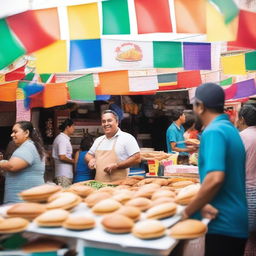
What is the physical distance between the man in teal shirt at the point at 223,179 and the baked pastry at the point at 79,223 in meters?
0.59

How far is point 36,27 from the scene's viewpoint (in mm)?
3670

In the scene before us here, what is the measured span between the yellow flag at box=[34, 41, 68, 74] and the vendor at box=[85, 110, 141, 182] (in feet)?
4.09

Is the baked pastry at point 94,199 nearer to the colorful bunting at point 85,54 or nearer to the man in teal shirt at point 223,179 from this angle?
the man in teal shirt at point 223,179

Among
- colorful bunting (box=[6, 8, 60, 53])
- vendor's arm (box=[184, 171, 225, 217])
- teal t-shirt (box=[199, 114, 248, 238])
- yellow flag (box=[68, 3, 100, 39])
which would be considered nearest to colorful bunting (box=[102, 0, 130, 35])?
yellow flag (box=[68, 3, 100, 39])

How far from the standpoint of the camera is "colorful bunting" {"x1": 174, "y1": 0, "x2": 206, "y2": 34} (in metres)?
3.94

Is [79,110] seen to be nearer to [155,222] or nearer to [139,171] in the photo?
[139,171]

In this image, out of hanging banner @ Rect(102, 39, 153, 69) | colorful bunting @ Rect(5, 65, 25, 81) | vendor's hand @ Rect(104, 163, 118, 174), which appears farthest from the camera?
colorful bunting @ Rect(5, 65, 25, 81)

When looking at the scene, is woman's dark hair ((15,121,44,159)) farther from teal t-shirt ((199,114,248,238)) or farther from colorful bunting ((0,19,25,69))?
teal t-shirt ((199,114,248,238))

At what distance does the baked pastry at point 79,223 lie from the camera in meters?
2.11

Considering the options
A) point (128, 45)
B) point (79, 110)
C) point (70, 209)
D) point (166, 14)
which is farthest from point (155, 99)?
point (70, 209)

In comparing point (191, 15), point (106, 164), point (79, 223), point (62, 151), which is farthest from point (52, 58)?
point (62, 151)

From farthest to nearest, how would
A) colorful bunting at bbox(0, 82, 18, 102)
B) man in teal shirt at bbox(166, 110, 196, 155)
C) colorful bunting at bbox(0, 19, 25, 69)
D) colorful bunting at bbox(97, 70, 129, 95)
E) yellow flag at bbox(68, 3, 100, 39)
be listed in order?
man in teal shirt at bbox(166, 110, 196, 155), colorful bunting at bbox(97, 70, 129, 95), colorful bunting at bbox(0, 82, 18, 102), yellow flag at bbox(68, 3, 100, 39), colorful bunting at bbox(0, 19, 25, 69)

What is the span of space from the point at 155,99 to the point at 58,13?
6786 millimetres

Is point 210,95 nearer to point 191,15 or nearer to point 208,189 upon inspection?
point 208,189
